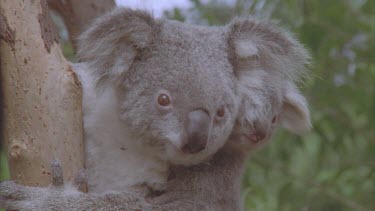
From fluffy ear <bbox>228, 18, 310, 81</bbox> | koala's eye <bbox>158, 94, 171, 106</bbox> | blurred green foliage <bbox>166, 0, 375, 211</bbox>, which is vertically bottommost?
blurred green foliage <bbox>166, 0, 375, 211</bbox>

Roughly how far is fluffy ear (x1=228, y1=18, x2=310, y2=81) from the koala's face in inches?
2.8

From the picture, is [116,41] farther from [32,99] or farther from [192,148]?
[192,148]

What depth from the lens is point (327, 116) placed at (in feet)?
13.6

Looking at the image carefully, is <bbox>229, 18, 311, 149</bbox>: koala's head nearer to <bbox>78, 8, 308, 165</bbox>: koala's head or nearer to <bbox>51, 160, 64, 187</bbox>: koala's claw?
<bbox>78, 8, 308, 165</bbox>: koala's head

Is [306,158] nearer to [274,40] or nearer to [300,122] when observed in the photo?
[300,122]

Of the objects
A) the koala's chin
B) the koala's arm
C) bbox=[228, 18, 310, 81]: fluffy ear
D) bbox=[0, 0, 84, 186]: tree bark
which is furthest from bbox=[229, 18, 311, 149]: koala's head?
bbox=[0, 0, 84, 186]: tree bark

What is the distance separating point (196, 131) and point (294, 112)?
77 centimetres

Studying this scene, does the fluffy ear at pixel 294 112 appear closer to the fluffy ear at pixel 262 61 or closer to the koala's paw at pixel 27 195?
the fluffy ear at pixel 262 61

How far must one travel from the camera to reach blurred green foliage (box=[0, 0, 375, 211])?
145 inches

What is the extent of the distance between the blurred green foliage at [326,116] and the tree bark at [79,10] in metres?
0.54

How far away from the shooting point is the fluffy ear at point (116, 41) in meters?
2.22

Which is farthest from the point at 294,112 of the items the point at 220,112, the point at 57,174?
the point at 57,174

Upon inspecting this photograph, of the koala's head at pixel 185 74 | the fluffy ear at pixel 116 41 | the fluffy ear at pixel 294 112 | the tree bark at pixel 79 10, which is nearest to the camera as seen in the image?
the koala's head at pixel 185 74

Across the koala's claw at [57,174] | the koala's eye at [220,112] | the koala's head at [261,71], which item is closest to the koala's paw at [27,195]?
the koala's claw at [57,174]
